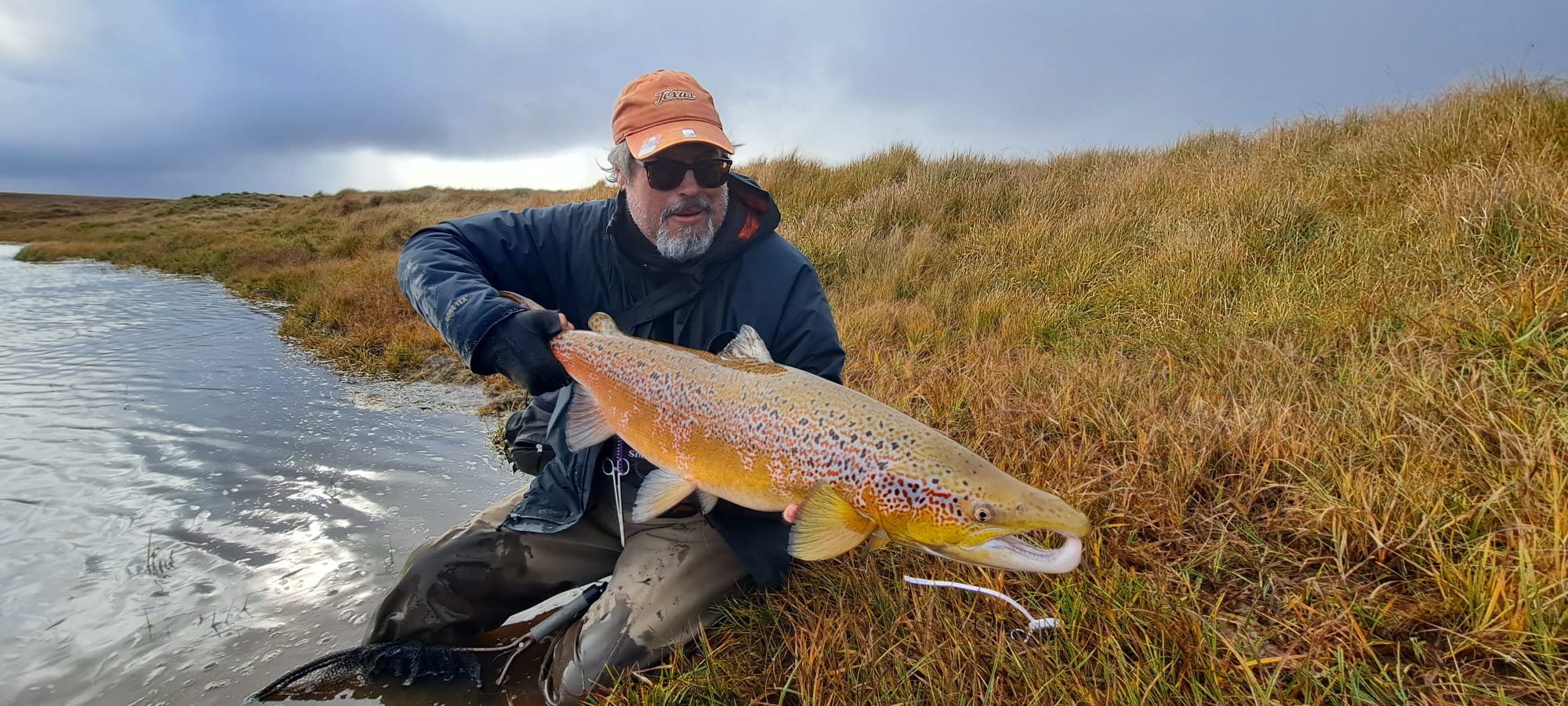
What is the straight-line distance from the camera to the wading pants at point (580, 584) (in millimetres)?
2793

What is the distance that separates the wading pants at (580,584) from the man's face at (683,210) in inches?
47.2

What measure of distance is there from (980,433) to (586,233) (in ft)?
7.78

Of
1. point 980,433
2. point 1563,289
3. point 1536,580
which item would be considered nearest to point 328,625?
point 980,433

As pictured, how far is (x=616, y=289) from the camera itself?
3410mm

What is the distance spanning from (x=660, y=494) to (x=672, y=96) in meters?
1.88

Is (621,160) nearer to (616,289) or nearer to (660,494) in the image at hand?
(616,289)

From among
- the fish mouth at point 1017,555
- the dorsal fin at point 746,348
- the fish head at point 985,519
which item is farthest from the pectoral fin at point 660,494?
the fish mouth at point 1017,555

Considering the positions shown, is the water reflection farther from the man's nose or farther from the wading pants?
the man's nose

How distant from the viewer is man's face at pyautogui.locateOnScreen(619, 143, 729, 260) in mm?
3111

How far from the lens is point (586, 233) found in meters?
3.51

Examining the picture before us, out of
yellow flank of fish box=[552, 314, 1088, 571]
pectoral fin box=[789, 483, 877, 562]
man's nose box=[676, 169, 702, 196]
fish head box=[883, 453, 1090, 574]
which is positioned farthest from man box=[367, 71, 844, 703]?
fish head box=[883, 453, 1090, 574]

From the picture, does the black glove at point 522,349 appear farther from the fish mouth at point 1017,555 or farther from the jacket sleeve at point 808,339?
the fish mouth at point 1017,555

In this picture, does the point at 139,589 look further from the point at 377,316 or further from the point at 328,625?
the point at 377,316

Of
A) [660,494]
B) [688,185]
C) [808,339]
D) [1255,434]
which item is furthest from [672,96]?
[1255,434]
